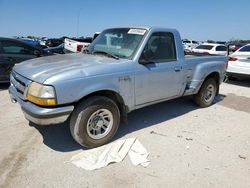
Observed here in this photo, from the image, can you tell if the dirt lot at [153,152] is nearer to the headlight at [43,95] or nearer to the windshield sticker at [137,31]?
the headlight at [43,95]

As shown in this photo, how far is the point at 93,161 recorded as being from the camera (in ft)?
11.2

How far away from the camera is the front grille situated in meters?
3.40

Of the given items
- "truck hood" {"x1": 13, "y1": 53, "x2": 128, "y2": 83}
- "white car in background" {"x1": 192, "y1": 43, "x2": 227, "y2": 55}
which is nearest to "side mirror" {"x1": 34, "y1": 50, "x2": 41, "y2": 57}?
"truck hood" {"x1": 13, "y1": 53, "x2": 128, "y2": 83}

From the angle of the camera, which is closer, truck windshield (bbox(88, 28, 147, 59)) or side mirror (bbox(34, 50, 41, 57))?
truck windshield (bbox(88, 28, 147, 59))

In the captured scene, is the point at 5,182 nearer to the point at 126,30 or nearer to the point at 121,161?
the point at 121,161

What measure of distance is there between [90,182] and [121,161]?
622 mm

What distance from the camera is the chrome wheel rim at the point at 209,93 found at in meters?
5.99

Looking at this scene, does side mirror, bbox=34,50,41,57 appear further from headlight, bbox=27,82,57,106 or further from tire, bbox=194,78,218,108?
tire, bbox=194,78,218,108

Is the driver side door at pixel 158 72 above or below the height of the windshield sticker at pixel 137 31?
below

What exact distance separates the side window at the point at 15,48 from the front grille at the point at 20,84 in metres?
3.81

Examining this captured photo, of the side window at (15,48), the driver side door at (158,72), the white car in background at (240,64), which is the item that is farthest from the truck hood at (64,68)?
the white car in background at (240,64)

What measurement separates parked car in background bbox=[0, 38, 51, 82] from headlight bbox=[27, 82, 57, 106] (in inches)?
173

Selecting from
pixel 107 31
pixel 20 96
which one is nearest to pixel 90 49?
pixel 107 31

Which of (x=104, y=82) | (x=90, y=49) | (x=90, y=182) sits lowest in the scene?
(x=90, y=182)
